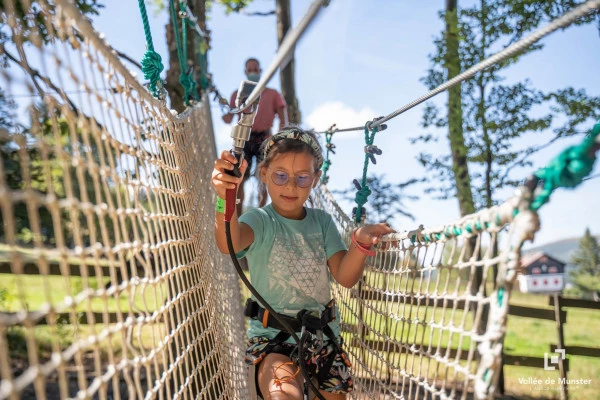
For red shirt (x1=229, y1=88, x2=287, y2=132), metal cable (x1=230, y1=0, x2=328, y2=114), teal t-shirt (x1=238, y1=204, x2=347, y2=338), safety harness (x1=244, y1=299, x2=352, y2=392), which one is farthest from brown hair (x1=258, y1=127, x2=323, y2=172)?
red shirt (x1=229, y1=88, x2=287, y2=132)

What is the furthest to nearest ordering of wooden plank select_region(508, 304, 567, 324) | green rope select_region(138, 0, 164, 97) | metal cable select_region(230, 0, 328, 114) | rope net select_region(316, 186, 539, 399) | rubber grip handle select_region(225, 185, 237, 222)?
wooden plank select_region(508, 304, 567, 324) < green rope select_region(138, 0, 164, 97) < rubber grip handle select_region(225, 185, 237, 222) < rope net select_region(316, 186, 539, 399) < metal cable select_region(230, 0, 328, 114)

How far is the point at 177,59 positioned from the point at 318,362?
232 centimetres

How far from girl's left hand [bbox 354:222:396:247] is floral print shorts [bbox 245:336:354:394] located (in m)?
0.28

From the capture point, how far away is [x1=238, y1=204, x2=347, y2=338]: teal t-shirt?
4.78ft

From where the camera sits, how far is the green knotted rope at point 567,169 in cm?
62

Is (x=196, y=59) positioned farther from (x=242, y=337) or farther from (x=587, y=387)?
(x=587, y=387)

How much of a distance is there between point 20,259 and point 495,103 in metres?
3.73

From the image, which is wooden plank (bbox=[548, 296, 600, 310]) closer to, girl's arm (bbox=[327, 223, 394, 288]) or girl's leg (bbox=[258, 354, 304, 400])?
girl's arm (bbox=[327, 223, 394, 288])

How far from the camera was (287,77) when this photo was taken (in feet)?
14.6

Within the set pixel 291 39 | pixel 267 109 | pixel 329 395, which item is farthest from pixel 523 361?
pixel 291 39

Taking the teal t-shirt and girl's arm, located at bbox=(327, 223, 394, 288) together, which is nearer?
girl's arm, located at bbox=(327, 223, 394, 288)

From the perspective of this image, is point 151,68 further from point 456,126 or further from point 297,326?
point 456,126

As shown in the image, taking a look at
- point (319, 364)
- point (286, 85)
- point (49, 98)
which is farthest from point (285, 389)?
point (286, 85)

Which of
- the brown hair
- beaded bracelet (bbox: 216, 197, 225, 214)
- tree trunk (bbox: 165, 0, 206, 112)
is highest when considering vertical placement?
tree trunk (bbox: 165, 0, 206, 112)
